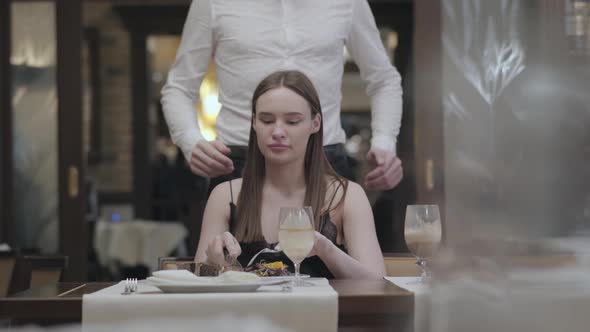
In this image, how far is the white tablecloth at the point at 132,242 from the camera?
671cm

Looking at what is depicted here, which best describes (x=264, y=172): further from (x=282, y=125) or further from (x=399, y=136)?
(x=399, y=136)

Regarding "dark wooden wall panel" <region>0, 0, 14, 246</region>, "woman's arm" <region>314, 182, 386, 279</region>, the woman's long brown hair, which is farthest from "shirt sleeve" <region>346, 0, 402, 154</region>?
"dark wooden wall panel" <region>0, 0, 14, 246</region>

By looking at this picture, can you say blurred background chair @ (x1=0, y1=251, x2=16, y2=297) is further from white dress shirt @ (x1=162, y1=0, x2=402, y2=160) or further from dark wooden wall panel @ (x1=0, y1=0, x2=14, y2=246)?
dark wooden wall panel @ (x1=0, y1=0, x2=14, y2=246)

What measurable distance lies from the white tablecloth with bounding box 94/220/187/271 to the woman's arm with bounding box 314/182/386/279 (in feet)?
15.5

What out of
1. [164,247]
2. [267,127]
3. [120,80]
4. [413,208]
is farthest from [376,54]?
[120,80]

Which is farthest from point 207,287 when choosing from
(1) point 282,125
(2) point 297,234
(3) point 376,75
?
(3) point 376,75

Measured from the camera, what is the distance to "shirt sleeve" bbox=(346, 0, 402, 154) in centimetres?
256

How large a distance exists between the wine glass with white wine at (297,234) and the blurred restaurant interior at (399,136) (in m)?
0.33

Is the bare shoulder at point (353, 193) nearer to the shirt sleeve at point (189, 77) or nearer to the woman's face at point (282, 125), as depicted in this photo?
the woman's face at point (282, 125)

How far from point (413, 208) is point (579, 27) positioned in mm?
1352

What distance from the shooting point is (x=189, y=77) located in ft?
8.57

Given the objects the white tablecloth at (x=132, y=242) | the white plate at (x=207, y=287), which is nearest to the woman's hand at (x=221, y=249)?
the white plate at (x=207, y=287)

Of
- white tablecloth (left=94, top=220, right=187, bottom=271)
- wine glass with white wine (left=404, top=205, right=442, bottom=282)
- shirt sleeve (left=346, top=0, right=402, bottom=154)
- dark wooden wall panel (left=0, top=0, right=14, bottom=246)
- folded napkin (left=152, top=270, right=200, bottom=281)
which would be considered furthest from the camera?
white tablecloth (left=94, top=220, right=187, bottom=271)

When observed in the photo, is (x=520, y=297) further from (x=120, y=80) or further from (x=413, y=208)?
(x=120, y=80)
